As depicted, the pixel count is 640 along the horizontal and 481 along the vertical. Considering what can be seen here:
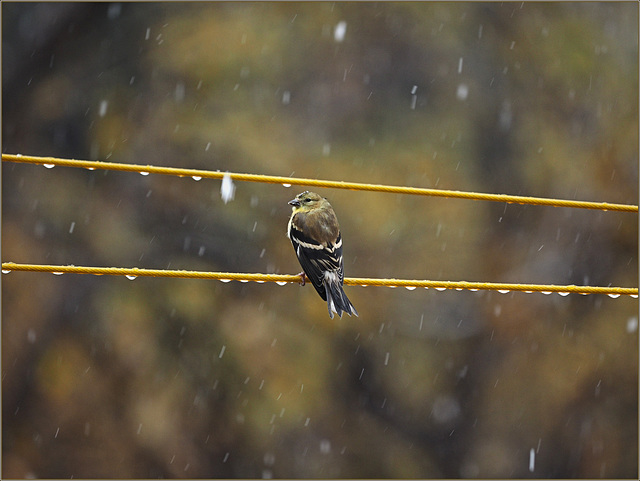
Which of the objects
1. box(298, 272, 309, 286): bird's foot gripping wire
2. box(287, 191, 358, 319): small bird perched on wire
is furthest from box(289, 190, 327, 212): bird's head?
box(298, 272, 309, 286): bird's foot gripping wire

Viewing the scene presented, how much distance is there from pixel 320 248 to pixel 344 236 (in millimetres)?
4253

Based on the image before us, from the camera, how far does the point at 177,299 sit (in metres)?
8.19

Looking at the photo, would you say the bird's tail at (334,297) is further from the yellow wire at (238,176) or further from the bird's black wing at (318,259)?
the yellow wire at (238,176)

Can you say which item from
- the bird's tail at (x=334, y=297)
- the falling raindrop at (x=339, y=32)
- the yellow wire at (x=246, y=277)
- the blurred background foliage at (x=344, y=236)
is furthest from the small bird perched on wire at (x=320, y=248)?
the falling raindrop at (x=339, y=32)

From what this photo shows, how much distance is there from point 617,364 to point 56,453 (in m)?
6.65

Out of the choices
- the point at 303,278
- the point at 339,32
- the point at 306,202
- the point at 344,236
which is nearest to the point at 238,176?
the point at 303,278

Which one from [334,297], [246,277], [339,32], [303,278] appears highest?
[339,32]

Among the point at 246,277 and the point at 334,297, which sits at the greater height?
the point at 246,277

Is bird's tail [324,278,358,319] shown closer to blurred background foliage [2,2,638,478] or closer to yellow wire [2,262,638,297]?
yellow wire [2,262,638,297]

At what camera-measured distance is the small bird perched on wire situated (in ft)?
12.4

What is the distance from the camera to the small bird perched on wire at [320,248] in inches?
149

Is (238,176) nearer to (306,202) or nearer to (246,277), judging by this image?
(246,277)

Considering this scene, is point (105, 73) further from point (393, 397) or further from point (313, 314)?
point (393, 397)

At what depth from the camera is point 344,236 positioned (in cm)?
817
